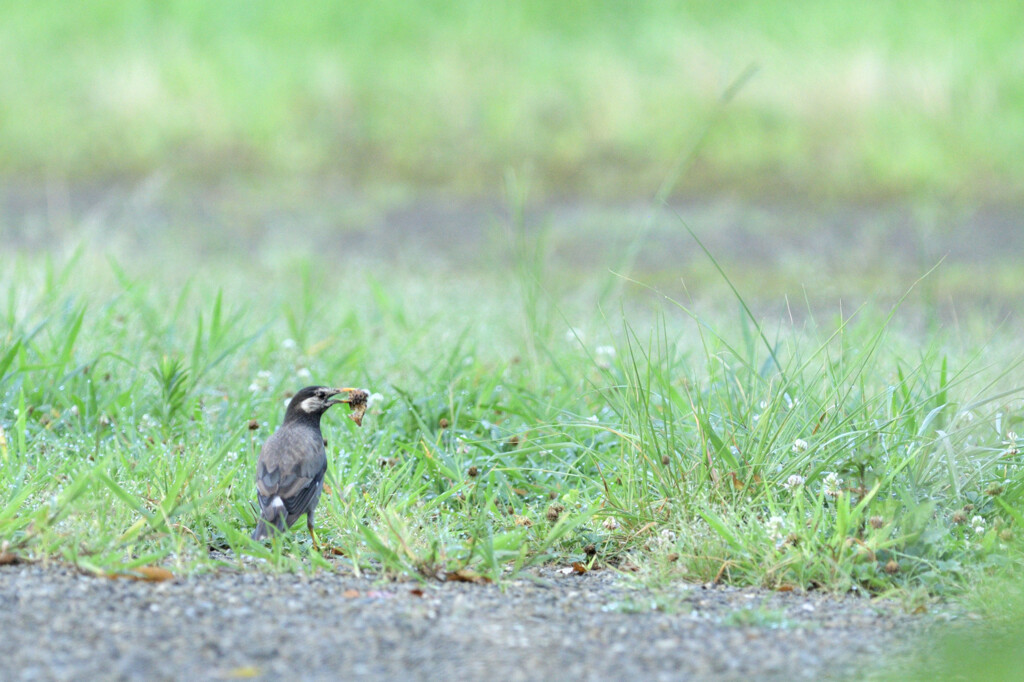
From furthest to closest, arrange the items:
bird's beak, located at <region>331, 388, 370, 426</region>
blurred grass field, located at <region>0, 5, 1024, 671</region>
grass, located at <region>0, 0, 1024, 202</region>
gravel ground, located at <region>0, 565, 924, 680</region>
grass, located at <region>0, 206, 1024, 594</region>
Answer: grass, located at <region>0, 0, 1024, 202</region> < bird's beak, located at <region>331, 388, 370, 426</region> < blurred grass field, located at <region>0, 5, 1024, 671</region> < grass, located at <region>0, 206, 1024, 594</region> < gravel ground, located at <region>0, 565, 924, 680</region>

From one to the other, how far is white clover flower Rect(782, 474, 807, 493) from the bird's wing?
1.30 metres

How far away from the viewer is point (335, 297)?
712 cm

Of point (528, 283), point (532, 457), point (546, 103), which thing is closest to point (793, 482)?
point (532, 457)

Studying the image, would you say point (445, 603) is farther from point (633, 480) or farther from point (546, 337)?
point (546, 337)

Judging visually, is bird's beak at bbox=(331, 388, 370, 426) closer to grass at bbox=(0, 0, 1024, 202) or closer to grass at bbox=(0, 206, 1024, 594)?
grass at bbox=(0, 206, 1024, 594)

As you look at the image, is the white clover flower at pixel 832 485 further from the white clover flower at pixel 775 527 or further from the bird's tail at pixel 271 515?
the bird's tail at pixel 271 515

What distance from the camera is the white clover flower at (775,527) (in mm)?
3189

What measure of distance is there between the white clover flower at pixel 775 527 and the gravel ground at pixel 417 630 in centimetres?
18

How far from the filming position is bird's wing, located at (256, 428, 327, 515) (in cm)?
328

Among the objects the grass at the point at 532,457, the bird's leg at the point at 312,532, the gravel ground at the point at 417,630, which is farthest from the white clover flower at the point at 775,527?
the bird's leg at the point at 312,532

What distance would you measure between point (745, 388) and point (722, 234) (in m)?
5.83

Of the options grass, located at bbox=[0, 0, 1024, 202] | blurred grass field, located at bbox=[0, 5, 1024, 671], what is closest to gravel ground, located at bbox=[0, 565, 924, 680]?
blurred grass field, located at bbox=[0, 5, 1024, 671]

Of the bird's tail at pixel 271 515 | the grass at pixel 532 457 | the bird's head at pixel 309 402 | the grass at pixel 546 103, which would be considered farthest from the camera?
the grass at pixel 546 103

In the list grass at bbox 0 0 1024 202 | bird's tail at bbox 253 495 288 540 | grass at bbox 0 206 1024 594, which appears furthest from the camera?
grass at bbox 0 0 1024 202
